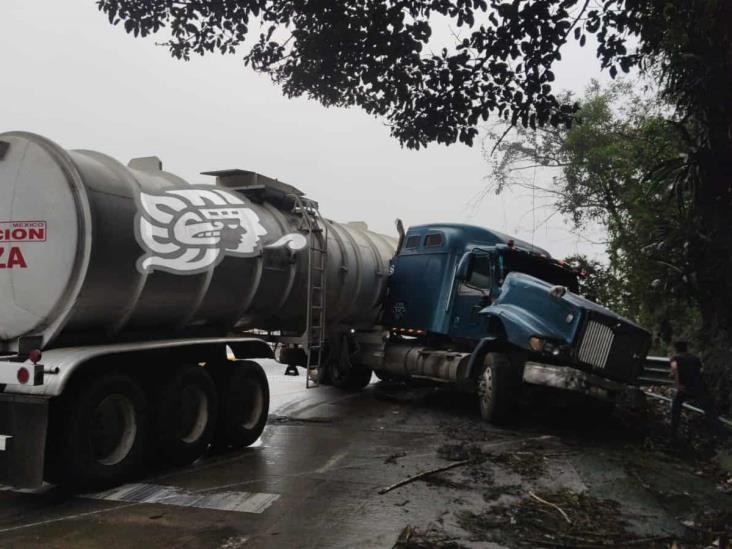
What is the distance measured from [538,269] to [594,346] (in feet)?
7.71

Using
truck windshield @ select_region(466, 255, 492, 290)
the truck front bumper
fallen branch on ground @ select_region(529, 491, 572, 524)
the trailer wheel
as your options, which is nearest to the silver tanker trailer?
fallen branch on ground @ select_region(529, 491, 572, 524)

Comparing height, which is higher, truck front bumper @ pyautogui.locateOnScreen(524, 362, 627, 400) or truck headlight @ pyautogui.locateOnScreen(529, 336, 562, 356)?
truck headlight @ pyautogui.locateOnScreen(529, 336, 562, 356)

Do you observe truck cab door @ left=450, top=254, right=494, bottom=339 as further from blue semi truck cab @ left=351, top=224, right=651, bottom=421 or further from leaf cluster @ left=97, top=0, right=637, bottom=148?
leaf cluster @ left=97, top=0, right=637, bottom=148

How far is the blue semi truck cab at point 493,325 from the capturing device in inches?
347

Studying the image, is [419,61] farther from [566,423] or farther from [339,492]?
[566,423]

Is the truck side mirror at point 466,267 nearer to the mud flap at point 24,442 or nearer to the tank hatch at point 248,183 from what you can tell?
the tank hatch at point 248,183

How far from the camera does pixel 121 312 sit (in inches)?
245

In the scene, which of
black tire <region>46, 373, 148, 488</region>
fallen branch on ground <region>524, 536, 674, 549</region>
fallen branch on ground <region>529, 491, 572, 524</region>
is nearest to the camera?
fallen branch on ground <region>524, 536, 674, 549</region>

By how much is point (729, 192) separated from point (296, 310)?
19.0 feet

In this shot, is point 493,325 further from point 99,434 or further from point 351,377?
point 99,434

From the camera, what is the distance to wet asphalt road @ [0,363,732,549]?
4804 mm

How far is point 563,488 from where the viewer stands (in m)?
6.28

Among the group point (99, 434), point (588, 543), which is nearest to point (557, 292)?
point (588, 543)

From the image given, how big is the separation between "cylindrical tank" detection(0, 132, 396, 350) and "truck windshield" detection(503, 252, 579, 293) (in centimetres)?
375
